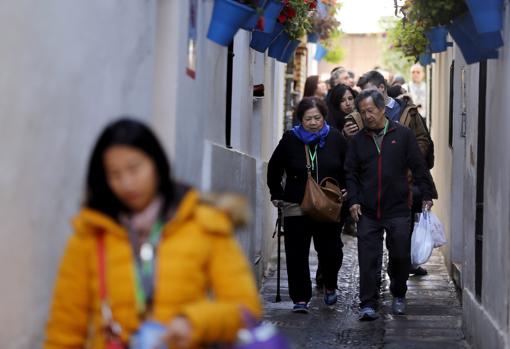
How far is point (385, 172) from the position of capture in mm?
9992

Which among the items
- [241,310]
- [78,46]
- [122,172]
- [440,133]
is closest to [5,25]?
[78,46]

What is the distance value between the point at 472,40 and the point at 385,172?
2191mm

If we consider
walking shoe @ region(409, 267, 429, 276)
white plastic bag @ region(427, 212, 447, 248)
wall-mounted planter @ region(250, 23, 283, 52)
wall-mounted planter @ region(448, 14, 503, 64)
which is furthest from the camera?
walking shoe @ region(409, 267, 429, 276)

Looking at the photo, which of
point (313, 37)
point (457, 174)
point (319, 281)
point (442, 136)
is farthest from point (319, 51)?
point (319, 281)

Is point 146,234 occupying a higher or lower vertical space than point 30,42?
lower

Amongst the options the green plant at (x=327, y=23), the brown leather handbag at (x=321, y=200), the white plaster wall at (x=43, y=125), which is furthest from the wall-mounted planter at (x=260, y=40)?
the green plant at (x=327, y=23)

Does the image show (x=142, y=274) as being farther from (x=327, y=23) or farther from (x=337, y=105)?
(x=327, y=23)

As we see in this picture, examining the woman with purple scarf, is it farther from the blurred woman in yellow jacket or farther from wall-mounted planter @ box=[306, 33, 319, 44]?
wall-mounted planter @ box=[306, 33, 319, 44]

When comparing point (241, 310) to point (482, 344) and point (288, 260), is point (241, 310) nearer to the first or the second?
point (482, 344)

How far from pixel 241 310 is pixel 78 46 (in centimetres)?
221

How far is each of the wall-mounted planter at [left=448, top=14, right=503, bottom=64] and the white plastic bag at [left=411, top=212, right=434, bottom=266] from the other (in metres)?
3.23

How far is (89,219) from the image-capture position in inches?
149

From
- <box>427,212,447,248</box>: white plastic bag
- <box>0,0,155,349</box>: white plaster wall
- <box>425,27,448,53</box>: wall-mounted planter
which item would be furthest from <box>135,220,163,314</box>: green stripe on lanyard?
<box>427,212,447,248</box>: white plastic bag

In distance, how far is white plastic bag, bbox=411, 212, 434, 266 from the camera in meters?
11.2
